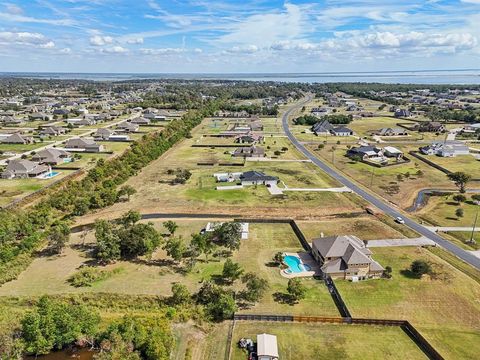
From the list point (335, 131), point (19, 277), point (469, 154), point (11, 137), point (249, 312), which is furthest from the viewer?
point (335, 131)

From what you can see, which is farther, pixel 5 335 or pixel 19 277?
pixel 19 277

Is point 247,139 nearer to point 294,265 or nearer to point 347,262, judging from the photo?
point 294,265

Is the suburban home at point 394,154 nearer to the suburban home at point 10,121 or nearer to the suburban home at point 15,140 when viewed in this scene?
the suburban home at point 15,140

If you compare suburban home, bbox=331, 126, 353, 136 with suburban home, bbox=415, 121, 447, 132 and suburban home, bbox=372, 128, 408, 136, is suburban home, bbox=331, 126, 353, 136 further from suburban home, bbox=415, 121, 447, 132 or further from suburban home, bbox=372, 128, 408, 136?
suburban home, bbox=415, 121, 447, 132

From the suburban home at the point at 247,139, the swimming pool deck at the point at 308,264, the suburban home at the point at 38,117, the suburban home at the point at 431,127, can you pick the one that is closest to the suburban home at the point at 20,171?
the suburban home at the point at 247,139

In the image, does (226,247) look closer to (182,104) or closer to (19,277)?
(19,277)

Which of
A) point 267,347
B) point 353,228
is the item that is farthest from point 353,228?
point 267,347

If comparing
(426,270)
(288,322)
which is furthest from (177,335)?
(426,270)
